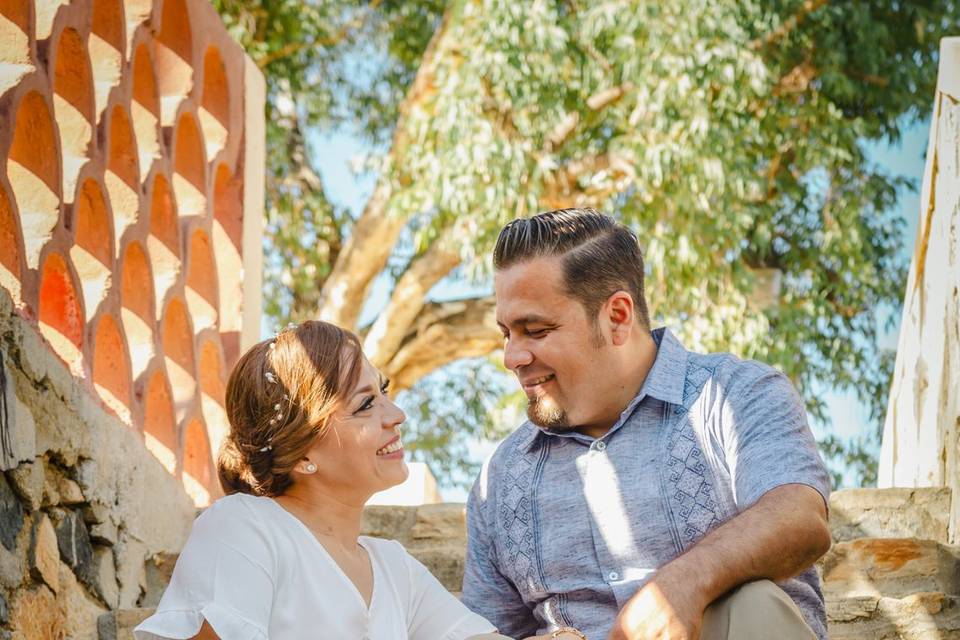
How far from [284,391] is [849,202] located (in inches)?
261

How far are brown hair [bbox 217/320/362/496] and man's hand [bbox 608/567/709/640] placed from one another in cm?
67

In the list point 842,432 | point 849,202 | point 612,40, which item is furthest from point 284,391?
point 842,432

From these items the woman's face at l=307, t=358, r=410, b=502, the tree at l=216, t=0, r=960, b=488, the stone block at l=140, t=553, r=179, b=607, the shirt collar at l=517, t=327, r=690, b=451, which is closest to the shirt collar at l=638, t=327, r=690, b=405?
the shirt collar at l=517, t=327, r=690, b=451

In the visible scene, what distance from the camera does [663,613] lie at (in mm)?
2041

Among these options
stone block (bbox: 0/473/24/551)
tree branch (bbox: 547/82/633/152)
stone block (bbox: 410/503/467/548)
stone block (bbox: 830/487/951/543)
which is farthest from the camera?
tree branch (bbox: 547/82/633/152)

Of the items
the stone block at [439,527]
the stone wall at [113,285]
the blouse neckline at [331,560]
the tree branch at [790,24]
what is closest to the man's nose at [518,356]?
the blouse neckline at [331,560]

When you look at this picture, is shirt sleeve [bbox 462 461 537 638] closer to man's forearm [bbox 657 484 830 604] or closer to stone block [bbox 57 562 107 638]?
man's forearm [bbox 657 484 830 604]

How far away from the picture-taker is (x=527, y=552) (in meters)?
2.54

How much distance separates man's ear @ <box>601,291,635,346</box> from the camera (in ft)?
8.83

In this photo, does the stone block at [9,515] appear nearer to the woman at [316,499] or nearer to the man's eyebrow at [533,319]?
the woman at [316,499]

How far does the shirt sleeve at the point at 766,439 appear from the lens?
2277 mm

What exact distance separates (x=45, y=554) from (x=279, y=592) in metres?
0.56

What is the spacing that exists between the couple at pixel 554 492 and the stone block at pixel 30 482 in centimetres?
36

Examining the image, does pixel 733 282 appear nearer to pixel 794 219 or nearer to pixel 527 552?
pixel 794 219
